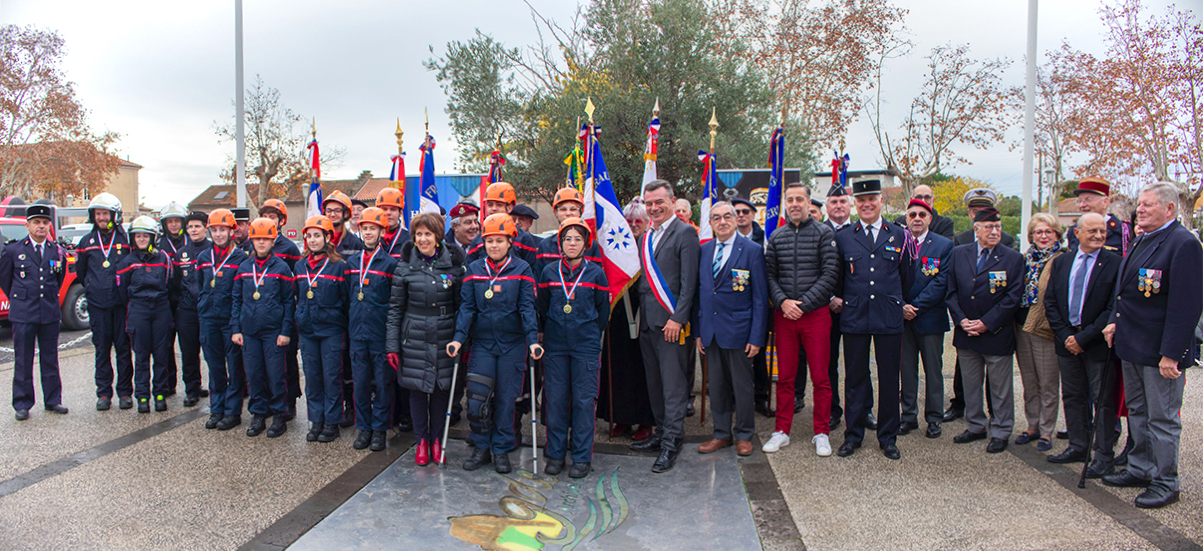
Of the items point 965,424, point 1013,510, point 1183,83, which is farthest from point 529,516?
point 1183,83

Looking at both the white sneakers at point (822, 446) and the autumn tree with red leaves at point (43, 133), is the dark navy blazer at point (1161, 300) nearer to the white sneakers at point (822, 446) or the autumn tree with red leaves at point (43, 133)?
the white sneakers at point (822, 446)

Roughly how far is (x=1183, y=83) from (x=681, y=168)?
35.3 ft

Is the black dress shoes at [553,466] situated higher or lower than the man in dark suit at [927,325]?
lower

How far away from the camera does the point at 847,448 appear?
487cm

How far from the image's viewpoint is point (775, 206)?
23.5ft

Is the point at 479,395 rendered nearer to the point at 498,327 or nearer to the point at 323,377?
the point at 498,327

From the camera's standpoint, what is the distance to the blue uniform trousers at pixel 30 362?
19.3 ft

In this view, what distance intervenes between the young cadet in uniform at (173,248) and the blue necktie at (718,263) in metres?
4.93

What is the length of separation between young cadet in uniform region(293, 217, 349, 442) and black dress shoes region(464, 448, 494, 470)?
4.25 feet

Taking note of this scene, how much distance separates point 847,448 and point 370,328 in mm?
3630

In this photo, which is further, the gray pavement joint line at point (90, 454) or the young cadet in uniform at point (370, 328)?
the young cadet in uniform at point (370, 328)

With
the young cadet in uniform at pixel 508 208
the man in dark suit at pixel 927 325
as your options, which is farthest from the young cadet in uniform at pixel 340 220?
the man in dark suit at pixel 927 325

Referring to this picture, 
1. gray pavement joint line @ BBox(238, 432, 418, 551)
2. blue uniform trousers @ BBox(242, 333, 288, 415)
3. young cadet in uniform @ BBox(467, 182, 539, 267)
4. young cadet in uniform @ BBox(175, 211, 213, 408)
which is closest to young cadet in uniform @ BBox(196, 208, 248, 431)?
blue uniform trousers @ BBox(242, 333, 288, 415)

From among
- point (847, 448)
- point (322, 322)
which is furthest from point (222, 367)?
point (847, 448)
